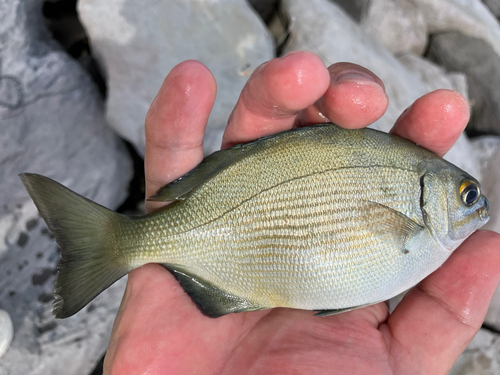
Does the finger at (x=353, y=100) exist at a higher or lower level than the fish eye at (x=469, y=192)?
higher

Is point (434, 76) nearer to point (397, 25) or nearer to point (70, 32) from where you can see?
point (397, 25)

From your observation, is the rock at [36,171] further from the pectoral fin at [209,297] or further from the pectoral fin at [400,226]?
the pectoral fin at [400,226]

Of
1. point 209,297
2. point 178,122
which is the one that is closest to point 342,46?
point 178,122

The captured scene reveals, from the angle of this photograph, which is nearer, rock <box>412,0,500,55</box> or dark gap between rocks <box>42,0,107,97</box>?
dark gap between rocks <box>42,0,107,97</box>

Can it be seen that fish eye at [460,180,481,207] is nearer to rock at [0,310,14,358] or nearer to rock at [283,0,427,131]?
rock at [283,0,427,131]

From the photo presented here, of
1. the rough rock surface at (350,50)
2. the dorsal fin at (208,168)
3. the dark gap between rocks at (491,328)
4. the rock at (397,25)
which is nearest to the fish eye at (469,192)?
the dorsal fin at (208,168)

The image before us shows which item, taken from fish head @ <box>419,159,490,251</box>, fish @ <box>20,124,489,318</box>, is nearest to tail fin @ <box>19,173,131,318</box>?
fish @ <box>20,124,489,318</box>
